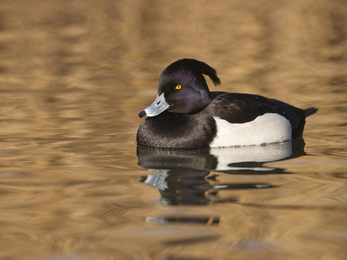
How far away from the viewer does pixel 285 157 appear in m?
5.90

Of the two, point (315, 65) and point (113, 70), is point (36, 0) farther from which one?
point (315, 65)

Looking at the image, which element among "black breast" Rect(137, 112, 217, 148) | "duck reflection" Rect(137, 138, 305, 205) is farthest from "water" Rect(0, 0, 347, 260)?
"black breast" Rect(137, 112, 217, 148)

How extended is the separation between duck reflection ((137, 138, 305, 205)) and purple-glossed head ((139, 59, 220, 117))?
0.53 metres

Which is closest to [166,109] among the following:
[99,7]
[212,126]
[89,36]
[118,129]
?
[212,126]

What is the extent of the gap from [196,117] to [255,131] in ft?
2.45

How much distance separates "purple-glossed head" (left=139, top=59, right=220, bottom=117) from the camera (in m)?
6.30

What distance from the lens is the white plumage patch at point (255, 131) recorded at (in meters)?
6.27

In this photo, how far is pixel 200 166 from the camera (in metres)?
5.46

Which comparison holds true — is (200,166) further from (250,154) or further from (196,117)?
(196,117)

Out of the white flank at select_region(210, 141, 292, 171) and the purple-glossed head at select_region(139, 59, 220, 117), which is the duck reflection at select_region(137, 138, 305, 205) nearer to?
the white flank at select_region(210, 141, 292, 171)

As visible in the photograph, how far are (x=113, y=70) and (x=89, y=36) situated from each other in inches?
236

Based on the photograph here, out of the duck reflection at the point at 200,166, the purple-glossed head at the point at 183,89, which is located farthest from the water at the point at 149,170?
the purple-glossed head at the point at 183,89

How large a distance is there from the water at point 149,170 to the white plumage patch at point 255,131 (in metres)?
0.15

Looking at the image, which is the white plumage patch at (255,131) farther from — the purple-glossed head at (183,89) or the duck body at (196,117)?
the purple-glossed head at (183,89)
